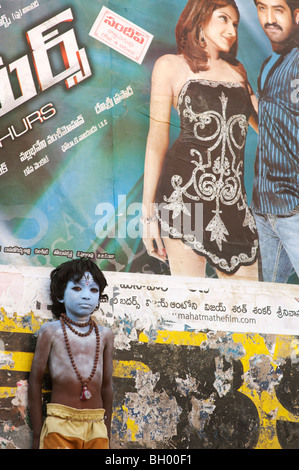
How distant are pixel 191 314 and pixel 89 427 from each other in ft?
2.98

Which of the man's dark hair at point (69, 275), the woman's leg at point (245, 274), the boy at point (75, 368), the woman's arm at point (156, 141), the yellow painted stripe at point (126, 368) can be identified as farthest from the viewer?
the woman's leg at point (245, 274)

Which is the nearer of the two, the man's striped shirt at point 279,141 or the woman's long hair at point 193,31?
the woman's long hair at point 193,31

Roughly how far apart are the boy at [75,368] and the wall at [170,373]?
0.47 ft

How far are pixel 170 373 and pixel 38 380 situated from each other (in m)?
Result: 0.78

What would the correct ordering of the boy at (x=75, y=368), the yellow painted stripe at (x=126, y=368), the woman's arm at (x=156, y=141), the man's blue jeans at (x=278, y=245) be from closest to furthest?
the boy at (x=75, y=368) → the yellow painted stripe at (x=126, y=368) → the woman's arm at (x=156, y=141) → the man's blue jeans at (x=278, y=245)

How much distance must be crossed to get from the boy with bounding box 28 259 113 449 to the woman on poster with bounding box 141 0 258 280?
0.60m

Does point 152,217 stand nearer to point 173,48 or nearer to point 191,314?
point 191,314

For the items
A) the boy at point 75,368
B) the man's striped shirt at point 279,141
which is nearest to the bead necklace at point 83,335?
the boy at point 75,368

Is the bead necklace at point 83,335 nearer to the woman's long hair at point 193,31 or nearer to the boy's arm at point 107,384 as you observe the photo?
the boy's arm at point 107,384

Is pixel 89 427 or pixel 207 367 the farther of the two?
pixel 207 367

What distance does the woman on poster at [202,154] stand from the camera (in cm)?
397

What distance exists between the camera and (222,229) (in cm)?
407

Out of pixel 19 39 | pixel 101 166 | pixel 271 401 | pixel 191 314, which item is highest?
pixel 19 39

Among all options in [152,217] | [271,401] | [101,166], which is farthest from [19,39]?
[271,401]
